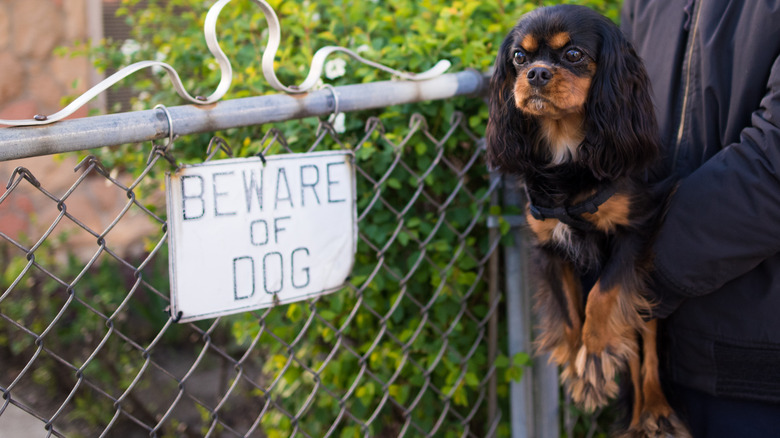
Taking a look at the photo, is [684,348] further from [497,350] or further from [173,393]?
[173,393]

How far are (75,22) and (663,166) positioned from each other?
4.18 meters

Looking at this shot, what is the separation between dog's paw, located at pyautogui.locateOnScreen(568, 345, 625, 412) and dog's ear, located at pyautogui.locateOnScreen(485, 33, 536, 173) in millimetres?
613

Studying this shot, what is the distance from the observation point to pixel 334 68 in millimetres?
2031

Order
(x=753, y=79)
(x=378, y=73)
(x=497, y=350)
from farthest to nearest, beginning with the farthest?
(x=497, y=350) → (x=378, y=73) → (x=753, y=79)

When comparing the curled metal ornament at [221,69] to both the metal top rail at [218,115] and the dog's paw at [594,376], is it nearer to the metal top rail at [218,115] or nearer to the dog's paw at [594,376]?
the metal top rail at [218,115]

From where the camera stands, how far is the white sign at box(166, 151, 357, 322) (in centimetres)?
146

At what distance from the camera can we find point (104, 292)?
3.45m

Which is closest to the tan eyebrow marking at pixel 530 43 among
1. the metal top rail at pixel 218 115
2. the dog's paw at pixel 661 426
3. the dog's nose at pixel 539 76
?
the dog's nose at pixel 539 76

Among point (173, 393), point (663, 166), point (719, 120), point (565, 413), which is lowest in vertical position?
point (173, 393)

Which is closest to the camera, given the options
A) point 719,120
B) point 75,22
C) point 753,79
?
point 753,79

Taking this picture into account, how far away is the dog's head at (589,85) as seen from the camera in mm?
1654

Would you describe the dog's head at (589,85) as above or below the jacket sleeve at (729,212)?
above

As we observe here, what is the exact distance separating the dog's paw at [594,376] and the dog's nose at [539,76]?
0.81 meters

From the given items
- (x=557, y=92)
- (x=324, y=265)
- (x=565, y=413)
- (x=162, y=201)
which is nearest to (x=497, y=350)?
(x=565, y=413)
